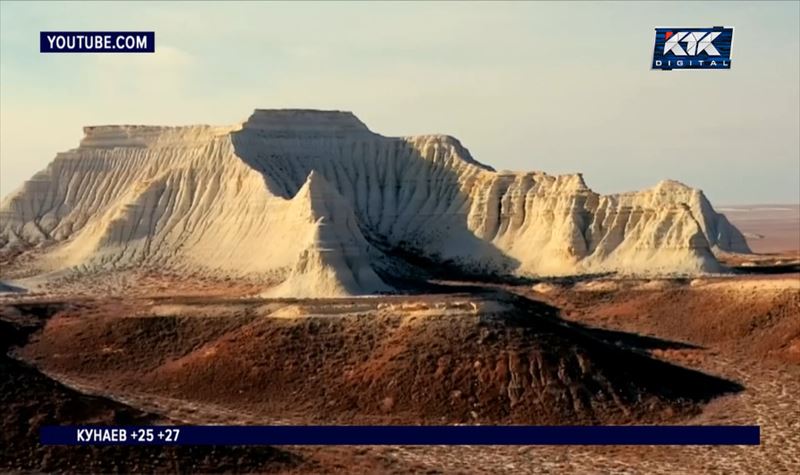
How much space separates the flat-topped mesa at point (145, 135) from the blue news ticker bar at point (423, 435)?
66.3 meters

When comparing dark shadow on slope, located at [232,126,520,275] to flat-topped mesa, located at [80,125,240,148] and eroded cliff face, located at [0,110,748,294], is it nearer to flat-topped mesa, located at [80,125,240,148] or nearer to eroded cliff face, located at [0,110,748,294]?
eroded cliff face, located at [0,110,748,294]

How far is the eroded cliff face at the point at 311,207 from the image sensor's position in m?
81.1

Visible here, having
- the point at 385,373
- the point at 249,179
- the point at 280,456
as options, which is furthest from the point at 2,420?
the point at 249,179

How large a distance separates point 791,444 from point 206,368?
2457cm

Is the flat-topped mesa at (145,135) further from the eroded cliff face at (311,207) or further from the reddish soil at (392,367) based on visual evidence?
the reddish soil at (392,367)

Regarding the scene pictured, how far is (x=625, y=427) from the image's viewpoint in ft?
121

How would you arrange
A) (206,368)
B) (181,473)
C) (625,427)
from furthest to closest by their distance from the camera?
(206,368) < (625,427) < (181,473)

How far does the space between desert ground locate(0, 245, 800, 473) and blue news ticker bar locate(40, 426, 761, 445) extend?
67 centimetres

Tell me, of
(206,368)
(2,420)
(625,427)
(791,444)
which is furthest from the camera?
(206,368)

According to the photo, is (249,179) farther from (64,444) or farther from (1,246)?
(64,444)

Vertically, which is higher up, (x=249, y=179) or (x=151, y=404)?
(x=249, y=179)

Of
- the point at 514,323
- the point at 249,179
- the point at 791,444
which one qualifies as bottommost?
the point at 791,444

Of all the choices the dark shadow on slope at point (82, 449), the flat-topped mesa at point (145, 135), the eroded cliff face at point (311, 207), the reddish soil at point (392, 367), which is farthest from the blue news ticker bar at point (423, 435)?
the flat-topped mesa at point (145, 135)

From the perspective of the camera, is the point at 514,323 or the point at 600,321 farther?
the point at 600,321
